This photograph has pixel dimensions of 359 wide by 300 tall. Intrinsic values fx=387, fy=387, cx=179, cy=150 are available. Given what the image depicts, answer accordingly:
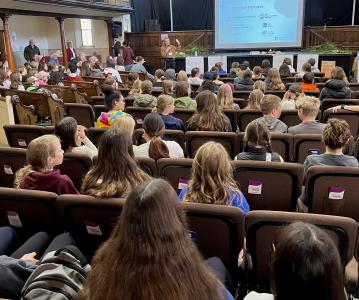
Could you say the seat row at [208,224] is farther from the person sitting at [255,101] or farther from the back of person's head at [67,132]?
the person sitting at [255,101]

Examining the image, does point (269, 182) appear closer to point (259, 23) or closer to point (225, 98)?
point (225, 98)

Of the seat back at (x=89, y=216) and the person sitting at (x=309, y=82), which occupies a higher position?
the person sitting at (x=309, y=82)

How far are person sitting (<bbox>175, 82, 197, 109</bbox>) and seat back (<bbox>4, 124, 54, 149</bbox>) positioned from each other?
1904 mm

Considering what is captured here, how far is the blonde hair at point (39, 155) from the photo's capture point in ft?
7.80

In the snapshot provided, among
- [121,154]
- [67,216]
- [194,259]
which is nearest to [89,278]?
[194,259]

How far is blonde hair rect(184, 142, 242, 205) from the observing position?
2096 millimetres

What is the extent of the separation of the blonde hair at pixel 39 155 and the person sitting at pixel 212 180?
92 cm

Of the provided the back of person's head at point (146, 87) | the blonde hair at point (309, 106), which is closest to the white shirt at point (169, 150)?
the blonde hair at point (309, 106)

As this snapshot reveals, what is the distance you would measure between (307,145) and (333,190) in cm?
102

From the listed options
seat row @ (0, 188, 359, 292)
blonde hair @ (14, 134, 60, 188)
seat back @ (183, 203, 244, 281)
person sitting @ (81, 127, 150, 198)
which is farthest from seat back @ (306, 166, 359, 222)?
blonde hair @ (14, 134, 60, 188)

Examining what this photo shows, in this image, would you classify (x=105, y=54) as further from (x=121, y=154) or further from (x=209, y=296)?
(x=209, y=296)

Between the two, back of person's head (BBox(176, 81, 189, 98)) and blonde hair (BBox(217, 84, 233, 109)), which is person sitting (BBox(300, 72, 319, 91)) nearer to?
blonde hair (BBox(217, 84, 233, 109))

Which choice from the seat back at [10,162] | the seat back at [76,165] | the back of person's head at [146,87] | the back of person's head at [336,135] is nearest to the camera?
the back of person's head at [336,135]

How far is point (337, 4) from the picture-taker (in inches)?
591
